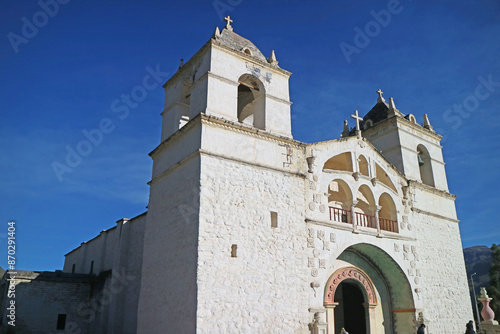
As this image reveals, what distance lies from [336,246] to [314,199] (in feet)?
5.49

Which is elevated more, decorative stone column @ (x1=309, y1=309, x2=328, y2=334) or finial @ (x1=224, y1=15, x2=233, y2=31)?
finial @ (x1=224, y1=15, x2=233, y2=31)

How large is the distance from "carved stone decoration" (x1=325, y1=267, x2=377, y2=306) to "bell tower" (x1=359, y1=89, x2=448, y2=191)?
508cm

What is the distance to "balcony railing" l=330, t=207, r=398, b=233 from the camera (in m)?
13.9

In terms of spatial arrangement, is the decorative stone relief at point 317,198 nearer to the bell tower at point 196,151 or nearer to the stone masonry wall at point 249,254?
the stone masonry wall at point 249,254

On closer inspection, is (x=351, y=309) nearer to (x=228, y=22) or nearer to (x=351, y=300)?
(x=351, y=300)

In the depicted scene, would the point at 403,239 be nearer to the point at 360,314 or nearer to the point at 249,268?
the point at 360,314

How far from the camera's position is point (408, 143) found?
17.9 metres

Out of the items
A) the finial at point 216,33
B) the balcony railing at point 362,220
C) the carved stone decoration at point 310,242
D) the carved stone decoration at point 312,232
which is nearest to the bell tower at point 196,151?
the finial at point 216,33

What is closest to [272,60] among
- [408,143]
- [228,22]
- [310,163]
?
[228,22]

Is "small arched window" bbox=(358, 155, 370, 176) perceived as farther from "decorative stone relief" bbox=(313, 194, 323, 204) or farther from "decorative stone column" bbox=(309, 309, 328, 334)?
"decorative stone column" bbox=(309, 309, 328, 334)

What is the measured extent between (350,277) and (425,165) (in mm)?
7595

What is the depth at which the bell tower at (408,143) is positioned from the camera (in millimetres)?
17516

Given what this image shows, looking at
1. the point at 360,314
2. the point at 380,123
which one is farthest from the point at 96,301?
the point at 380,123

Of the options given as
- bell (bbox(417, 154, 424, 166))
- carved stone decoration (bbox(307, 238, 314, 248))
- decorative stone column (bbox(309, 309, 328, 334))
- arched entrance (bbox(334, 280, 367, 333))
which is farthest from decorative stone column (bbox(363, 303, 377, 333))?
bell (bbox(417, 154, 424, 166))
